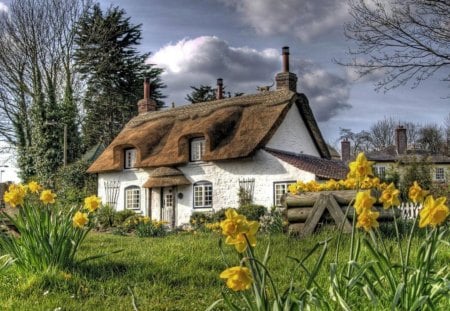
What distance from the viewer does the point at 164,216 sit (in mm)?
25141

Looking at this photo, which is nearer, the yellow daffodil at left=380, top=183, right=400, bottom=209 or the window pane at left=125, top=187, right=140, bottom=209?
the yellow daffodil at left=380, top=183, right=400, bottom=209

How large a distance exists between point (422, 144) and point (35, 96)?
38696 mm

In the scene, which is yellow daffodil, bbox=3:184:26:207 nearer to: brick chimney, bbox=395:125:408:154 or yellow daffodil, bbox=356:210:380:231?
yellow daffodil, bbox=356:210:380:231

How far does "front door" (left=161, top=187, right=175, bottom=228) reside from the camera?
24.8 meters

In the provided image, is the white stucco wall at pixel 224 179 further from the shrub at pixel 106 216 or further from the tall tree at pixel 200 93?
the tall tree at pixel 200 93

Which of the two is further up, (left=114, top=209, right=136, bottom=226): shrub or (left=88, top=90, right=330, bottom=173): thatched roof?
(left=88, top=90, right=330, bottom=173): thatched roof

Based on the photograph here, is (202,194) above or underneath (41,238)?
above

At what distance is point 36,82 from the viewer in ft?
105

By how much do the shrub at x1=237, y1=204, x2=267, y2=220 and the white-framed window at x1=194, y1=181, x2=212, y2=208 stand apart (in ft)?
12.8

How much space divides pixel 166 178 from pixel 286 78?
739 cm

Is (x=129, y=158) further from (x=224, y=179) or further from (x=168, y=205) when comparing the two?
(x=224, y=179)

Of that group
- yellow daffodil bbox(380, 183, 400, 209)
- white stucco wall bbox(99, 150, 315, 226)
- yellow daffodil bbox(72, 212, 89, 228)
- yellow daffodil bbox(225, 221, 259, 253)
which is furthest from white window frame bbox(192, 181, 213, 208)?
yellow daffodil bbox(225, 221, 259, 253)

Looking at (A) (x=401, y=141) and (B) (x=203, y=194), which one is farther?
(A) (x=401, y=141)

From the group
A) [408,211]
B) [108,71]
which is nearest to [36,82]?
[108,71]
